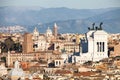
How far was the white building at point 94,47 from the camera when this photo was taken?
3750 cm

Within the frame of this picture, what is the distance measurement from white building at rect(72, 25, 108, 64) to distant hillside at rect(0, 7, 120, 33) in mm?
37649

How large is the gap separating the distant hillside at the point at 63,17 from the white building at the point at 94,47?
37.6 meters

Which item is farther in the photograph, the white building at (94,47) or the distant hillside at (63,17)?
the distant hillside at (63,17)

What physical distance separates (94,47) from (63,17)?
101 m

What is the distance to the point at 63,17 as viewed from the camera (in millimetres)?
139250

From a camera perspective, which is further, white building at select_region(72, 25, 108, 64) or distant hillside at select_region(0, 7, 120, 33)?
distant hillside at select_region(0, 7, 120, 33)

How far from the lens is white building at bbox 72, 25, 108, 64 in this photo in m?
37.5

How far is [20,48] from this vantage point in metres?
45.8

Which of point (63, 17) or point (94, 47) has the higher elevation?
point (63, 17)

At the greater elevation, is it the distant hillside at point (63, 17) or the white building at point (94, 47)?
the distant hillside at point (63, 17)

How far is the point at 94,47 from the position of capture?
3872cm

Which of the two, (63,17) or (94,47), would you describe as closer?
(94,47)

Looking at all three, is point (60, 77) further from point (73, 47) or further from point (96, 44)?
point (73, 47)

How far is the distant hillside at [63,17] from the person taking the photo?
10067 cm
